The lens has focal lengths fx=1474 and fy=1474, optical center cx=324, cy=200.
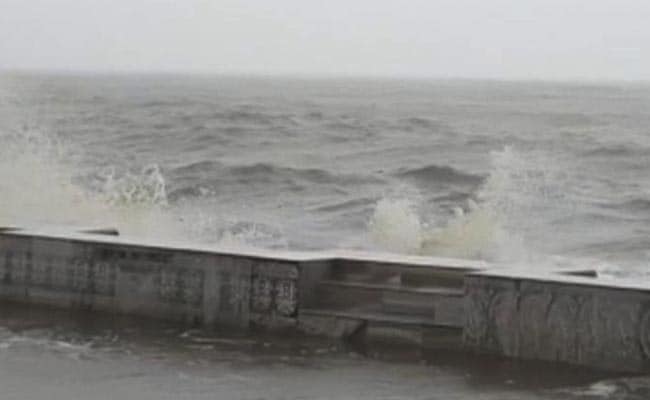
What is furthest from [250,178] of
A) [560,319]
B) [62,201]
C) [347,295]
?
[560,319]

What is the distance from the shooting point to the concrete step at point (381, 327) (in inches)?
416

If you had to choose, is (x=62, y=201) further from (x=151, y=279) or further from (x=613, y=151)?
(x=613, y=151)

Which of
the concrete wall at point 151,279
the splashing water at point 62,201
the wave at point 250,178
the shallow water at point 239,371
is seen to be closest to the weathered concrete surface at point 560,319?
the shallow water at point 239,371

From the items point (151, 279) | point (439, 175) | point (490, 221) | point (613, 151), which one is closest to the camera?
point (151, 279)

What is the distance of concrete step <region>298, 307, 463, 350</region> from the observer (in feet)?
34.6

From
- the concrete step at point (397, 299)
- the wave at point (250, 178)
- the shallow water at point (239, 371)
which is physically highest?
the concrete step at point (397, 299)

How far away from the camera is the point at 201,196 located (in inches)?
1171

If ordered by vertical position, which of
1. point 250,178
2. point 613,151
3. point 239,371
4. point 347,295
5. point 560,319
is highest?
point 560,319

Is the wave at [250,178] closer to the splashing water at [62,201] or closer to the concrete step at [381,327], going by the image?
the splashing water at [62,201]

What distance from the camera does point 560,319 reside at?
32.9ft

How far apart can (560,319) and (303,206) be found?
1805 cm

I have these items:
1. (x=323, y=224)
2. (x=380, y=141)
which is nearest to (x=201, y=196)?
(x=323, y=224)

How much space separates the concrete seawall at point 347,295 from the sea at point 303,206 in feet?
0.88

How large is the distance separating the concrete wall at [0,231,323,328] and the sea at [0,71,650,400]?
23 cm
